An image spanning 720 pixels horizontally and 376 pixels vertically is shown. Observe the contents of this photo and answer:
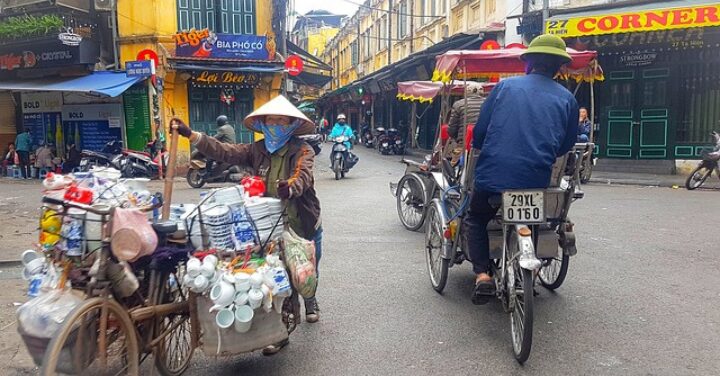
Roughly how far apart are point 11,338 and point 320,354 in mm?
2197

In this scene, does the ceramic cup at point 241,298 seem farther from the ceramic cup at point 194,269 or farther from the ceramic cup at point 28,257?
A: the ceramic cup at point 28,257

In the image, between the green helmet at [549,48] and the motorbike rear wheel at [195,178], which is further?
the motorbike rear wheel at [195,178]

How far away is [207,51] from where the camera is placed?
16.9 m

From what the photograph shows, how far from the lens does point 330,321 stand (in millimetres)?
4492

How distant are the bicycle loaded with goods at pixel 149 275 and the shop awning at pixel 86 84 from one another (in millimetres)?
12608

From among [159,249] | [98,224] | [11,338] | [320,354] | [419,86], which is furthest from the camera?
[419,86]

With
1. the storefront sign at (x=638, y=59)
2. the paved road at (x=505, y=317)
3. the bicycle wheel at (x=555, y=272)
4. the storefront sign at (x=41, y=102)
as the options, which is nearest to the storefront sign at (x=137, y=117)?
the storefront sign at (x=41, y=102)

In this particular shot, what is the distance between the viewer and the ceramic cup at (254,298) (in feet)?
10.0

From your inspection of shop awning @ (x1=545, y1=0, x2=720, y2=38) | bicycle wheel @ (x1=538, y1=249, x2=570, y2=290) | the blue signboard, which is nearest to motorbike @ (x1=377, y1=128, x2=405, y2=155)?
shop awning @ (x1=545, y1=0, x2=720, y2=38)

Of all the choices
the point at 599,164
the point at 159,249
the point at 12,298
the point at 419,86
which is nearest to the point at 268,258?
the point at 159,249

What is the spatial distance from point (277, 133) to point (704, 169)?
36.6ft

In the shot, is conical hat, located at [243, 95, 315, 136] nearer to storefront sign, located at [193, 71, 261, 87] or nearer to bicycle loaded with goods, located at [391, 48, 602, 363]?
bicycle loaded with goods, located at [391, 48, 602, 363]

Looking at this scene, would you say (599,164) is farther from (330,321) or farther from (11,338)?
(11,338)

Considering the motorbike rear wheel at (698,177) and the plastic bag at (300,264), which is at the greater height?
the plastic bag at (300,264)
